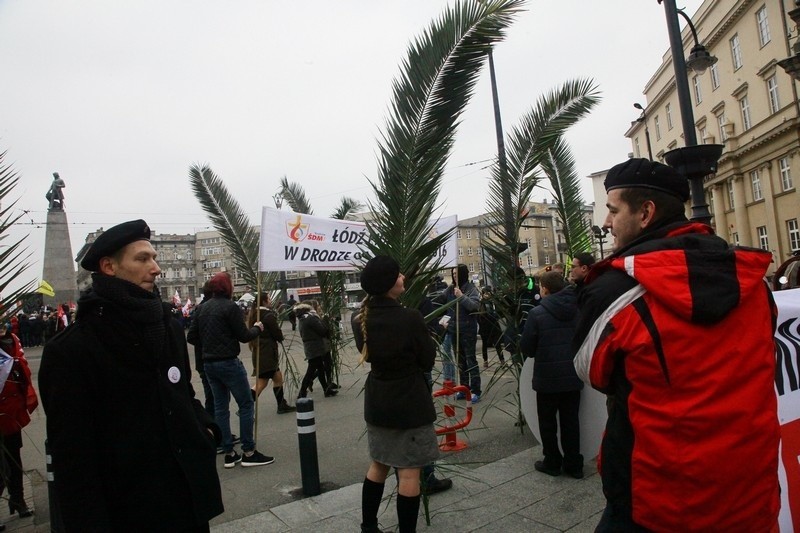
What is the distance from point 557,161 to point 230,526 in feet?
20.9

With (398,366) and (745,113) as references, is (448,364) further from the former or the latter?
(745,113)

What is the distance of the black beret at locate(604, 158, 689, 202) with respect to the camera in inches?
73.1

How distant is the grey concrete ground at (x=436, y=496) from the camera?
3898mm

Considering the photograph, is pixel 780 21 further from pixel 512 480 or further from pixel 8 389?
pixel 8 389

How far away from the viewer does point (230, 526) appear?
4031 mm

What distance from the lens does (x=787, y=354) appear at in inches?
119

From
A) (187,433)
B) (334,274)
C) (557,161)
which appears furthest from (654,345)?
(334,274)

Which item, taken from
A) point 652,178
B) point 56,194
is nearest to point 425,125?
point 652,178

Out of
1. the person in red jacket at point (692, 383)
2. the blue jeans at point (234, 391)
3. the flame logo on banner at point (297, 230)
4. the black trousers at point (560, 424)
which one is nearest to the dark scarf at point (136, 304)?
the person in red jacket at point (692, 383)

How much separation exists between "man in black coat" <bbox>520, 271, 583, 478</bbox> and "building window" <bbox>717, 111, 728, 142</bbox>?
43.8 metres

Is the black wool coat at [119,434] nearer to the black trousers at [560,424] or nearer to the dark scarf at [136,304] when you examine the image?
the dark scarf at [136,304]

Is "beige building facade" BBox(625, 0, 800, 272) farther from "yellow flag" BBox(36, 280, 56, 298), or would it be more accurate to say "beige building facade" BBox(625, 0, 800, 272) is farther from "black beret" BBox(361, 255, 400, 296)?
"yellow flag" BBox(36, 280, 56, 298)

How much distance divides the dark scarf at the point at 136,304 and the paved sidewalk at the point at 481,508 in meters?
2.35

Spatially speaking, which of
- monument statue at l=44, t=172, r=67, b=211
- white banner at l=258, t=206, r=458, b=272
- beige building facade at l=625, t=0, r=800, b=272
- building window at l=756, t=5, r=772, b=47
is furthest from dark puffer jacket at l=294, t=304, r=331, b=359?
building window at l=756, t=5, r=772, b=47
